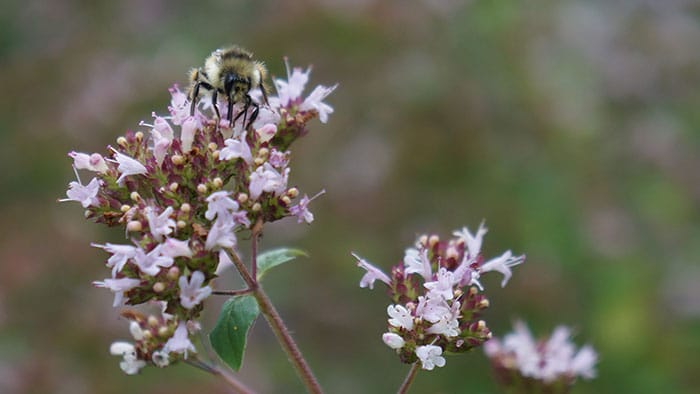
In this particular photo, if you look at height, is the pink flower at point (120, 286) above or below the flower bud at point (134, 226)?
below

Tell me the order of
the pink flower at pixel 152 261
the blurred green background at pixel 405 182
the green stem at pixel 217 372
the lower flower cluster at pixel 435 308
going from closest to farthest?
the pink flower at pixel 152 261 < the lower flower cluster at pixel 435 308 < the green stem at pixel 217 372 < the blurred green background at pixel 405 182

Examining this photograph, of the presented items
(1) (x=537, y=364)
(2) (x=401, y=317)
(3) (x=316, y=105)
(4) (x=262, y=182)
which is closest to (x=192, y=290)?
(4) (x=262, y=182)

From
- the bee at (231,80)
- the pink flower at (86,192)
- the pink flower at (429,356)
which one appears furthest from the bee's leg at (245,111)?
the pink flower at (429,356)

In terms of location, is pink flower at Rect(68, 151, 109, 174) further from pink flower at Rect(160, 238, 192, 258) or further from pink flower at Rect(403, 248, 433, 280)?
pink flower at Rect(403, 248, 433, 280)

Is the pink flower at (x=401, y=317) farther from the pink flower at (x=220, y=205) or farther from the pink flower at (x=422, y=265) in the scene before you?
the pink flower at (x=220, y=205)

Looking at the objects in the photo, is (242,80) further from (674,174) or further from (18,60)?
(18,60)

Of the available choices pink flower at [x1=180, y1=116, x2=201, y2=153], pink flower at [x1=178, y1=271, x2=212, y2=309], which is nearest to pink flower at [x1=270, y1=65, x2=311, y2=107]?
pink flower at [x1=180, y1=116, x2=201, y2=153]

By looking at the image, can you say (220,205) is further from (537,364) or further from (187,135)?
(537,364)

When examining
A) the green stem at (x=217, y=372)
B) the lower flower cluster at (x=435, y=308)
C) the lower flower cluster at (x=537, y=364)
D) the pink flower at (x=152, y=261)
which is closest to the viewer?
the pink flower at (x=152, y=261)
